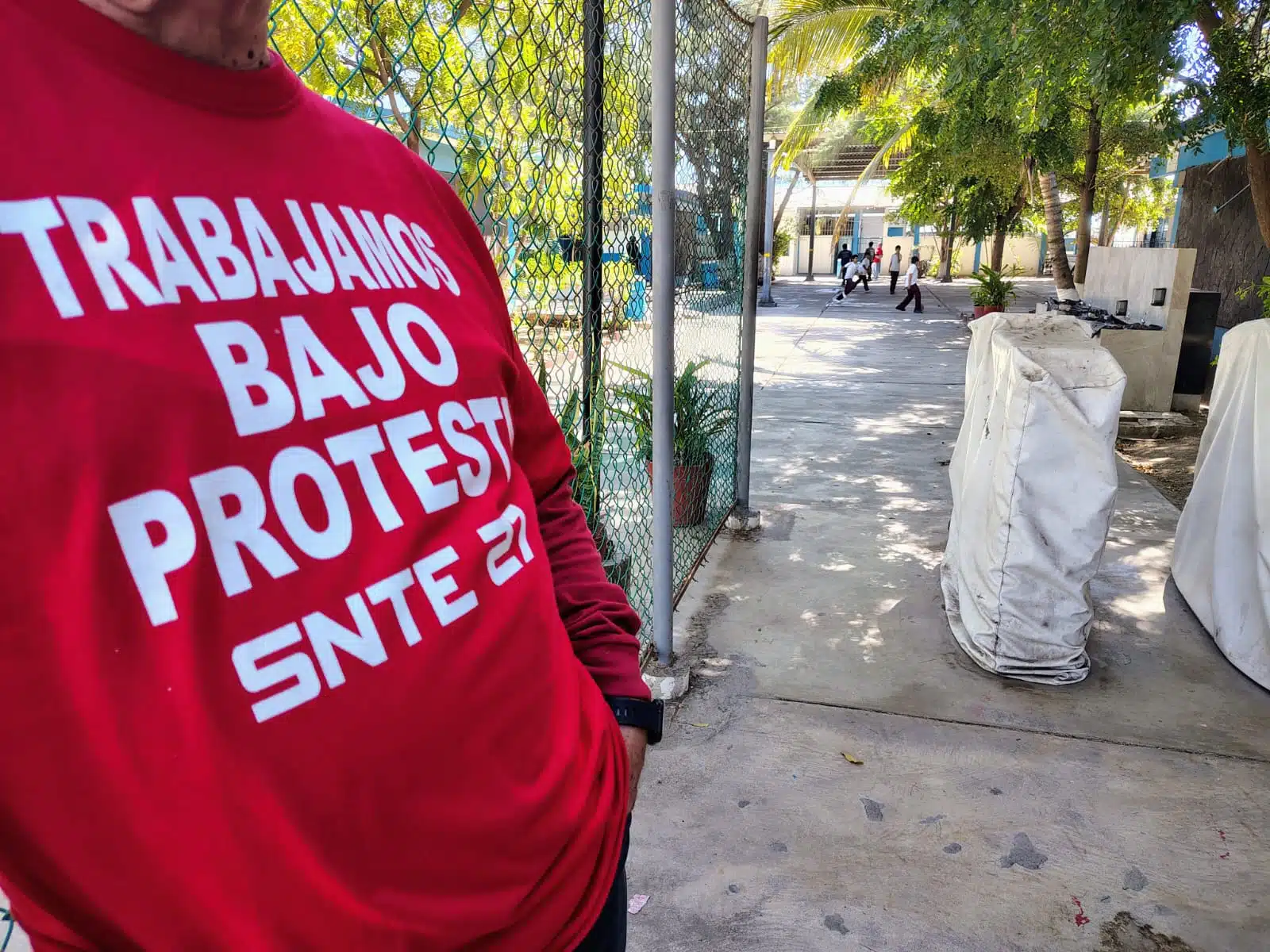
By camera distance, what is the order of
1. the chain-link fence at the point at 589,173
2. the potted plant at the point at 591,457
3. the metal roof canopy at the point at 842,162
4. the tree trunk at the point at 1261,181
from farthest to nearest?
the metal roof canopy at the point at 842,162, the tree trunk at the point at 1261,181, the potted plant at the point at 591,457, the chain-link fence at the point at 589,173

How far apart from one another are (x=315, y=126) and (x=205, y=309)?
0.33m

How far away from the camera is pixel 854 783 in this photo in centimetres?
276

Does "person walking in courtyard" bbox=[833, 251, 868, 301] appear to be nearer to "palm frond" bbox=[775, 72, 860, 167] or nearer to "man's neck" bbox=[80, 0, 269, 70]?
"palm frond" bbox=[775, 72, 860, 167]

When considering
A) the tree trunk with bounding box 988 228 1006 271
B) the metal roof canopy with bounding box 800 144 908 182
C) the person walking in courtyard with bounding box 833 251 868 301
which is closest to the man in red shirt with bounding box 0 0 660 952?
the tree trunk with bounding box 988 228 1006 271

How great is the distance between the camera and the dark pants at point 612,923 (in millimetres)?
1057

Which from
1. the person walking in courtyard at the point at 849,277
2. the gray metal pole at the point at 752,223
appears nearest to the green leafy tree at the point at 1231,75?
the gray metal pole at the point at 752,223

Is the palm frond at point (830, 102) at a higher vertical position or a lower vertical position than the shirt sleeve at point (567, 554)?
higher

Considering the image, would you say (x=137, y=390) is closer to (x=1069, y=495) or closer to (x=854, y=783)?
(x=854, y=783)

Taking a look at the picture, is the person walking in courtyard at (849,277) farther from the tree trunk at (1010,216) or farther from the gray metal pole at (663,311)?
the gray metal pole at (663,311)

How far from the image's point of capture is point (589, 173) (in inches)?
104

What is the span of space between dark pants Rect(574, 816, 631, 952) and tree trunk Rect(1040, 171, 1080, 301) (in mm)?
11338

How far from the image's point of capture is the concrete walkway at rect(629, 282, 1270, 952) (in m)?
2.23

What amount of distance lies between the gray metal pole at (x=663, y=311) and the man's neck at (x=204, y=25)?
211 cm

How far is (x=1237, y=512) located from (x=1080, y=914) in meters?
1.99
